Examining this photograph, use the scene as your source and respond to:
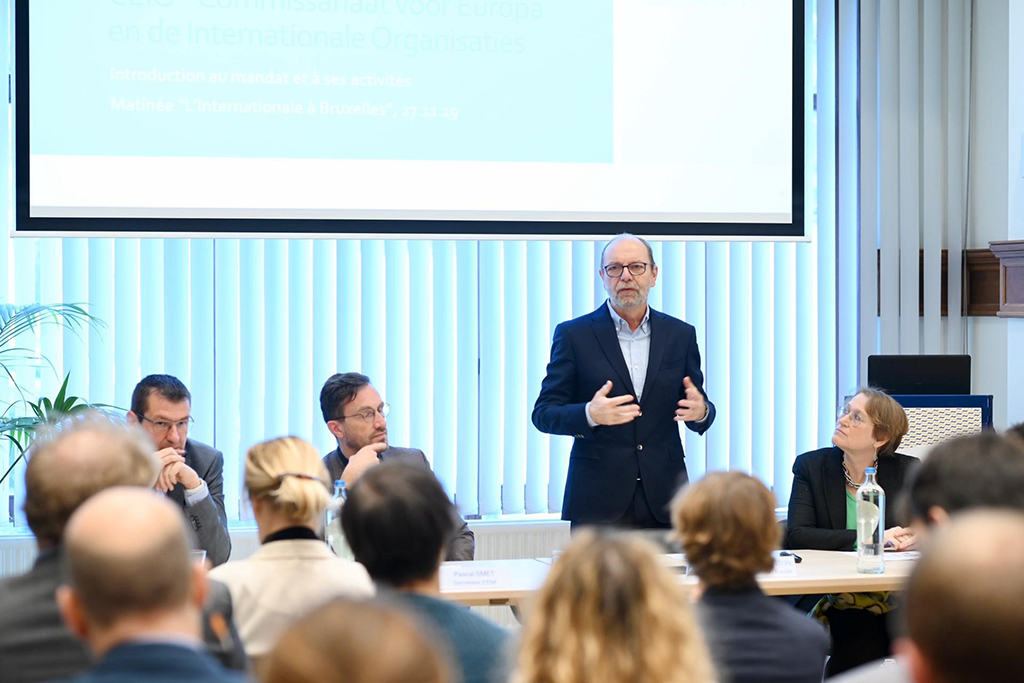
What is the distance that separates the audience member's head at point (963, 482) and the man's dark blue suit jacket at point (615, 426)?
1736mm

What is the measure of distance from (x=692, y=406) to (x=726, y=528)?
67.9 inches

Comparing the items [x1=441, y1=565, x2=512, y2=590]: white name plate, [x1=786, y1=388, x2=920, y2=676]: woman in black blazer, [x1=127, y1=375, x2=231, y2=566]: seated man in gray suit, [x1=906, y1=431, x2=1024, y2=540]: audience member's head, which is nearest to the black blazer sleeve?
[x1=786, y1=388, x2=920, y2=676]: woman in black blazer

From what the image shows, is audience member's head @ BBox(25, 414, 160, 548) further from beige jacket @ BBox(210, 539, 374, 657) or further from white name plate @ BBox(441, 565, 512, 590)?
white name plate @ BBox(441, 565, 512, 590)

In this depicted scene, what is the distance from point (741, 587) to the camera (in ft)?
6.38

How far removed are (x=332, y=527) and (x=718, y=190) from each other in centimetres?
238

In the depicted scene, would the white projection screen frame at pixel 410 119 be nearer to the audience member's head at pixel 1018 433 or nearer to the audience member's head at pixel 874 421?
the audience member's head at pixel 874 421

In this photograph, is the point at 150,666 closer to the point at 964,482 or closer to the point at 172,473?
the point at 964,482

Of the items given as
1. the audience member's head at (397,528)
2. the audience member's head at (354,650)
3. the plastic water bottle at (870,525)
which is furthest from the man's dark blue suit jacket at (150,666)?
the plastic water bottle at (870,525)

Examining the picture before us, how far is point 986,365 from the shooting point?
5.27 meters

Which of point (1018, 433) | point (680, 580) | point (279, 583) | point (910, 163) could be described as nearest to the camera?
point (279, 583)

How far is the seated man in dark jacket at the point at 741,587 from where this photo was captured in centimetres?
187

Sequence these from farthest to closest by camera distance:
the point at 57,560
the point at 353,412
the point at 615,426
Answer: the point at 615,426 < the point at 353,412 < the point at 57,560

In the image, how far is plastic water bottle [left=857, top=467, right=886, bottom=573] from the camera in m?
3.02

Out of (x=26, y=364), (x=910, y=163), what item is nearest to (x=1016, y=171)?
(x=910, y=163)
